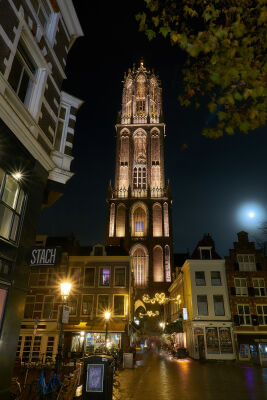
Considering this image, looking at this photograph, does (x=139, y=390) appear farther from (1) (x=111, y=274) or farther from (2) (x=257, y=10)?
(1) (x=111, y=274)

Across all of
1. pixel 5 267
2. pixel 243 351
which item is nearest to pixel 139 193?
pixel 243 351

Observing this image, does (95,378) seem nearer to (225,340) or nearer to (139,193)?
(225,340)

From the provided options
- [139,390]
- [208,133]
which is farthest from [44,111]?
[139,390]

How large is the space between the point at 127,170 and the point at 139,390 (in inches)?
→ 2058

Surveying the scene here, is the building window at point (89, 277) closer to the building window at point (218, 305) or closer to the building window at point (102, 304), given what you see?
the building window at point (102, 304)

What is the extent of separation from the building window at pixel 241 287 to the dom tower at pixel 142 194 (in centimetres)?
2433

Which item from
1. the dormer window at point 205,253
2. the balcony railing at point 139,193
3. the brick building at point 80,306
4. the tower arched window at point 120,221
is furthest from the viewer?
the balcony railing at point 139,193

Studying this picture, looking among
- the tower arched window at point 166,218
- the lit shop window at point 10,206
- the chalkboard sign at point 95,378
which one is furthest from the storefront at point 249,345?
the tower arched window at point 166,218

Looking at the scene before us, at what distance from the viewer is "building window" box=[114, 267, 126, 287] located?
25.3 meters

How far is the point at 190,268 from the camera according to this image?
2700 centimetres

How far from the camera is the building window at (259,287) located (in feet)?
81.1

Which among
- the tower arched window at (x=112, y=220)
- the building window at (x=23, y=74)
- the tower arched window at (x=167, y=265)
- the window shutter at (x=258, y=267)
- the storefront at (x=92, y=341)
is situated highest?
the tower arched window at (x=112, y=220)

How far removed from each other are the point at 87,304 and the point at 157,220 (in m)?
31.4

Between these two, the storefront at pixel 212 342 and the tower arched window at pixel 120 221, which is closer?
the storefront at pixel 212 342
